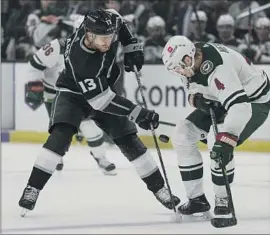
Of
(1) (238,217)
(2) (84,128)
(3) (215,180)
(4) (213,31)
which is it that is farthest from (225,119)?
(4) (213,31)

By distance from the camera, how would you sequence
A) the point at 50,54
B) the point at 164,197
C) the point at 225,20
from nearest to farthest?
the point at 164,197 → the point at 50,54 → the point at 225,20

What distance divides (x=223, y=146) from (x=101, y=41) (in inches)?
33.8

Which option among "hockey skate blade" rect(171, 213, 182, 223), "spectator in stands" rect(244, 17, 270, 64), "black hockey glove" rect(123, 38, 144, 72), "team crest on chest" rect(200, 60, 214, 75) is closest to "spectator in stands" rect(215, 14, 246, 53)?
"spectator in stands" rect(244, 17, 270, 64)

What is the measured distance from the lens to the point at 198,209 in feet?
16.8

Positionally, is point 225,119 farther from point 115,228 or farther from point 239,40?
point 239,40

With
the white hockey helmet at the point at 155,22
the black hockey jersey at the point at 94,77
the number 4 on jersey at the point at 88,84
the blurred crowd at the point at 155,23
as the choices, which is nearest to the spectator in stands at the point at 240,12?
the blurred crowd at the point at 155,23

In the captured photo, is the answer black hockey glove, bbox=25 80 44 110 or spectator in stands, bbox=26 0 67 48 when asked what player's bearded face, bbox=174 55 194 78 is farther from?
spectator in stands, bbox=26 0 67 48

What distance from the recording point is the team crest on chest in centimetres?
482

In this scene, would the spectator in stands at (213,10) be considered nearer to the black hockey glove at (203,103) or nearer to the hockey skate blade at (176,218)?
the black hockey glove at (203,103)

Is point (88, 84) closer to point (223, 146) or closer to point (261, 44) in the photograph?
point (223, 146)

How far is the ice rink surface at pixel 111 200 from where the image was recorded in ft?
16.0

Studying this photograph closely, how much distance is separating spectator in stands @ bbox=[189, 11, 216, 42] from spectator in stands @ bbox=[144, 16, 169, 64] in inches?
11.1

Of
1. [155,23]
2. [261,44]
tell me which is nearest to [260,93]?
[261,44]

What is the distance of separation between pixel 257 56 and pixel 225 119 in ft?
13.2
